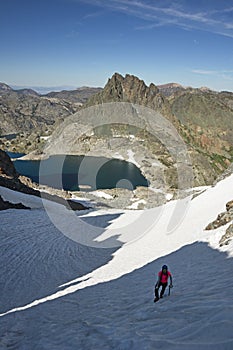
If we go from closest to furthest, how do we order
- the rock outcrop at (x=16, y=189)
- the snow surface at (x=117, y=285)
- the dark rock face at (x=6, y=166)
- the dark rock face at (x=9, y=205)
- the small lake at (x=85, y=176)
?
the snow surface at (x=117, y=285) → the dark rock face at (x=9, y=205) → the rock outcrop at (x=16, y=189) → the dark rock face at (x=6, y=166) → the small lake at (x=85, y=176)

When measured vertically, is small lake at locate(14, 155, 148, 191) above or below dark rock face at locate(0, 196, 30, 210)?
below

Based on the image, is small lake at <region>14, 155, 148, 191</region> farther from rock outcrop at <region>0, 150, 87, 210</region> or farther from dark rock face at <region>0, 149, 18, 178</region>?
rock outcrop at <region>0, 150, 87, 210</region>

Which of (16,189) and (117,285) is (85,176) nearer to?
(16,189)

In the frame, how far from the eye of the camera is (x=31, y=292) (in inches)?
582

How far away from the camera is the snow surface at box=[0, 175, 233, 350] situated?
711 cm

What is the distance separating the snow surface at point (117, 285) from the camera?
7109 millimetres

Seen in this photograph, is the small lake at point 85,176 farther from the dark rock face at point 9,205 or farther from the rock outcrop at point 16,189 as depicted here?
the dark rock face at point 9,205

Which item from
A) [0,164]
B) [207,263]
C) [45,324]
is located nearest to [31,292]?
[45,324]

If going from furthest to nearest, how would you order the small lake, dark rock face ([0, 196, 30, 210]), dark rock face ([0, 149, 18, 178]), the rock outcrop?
1. the small lake
2. dark rock face ([0, 149, 18, 178])
3. the rock outcrop
4. dark rock face ([0, 196, 30, 210])

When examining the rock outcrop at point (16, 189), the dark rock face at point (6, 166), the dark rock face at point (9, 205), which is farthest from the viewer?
the dark rock face at point (6, 166)

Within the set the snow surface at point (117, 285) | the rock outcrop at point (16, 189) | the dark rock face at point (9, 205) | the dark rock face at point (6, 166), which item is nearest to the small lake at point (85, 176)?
the dark rock face at point (6, 166)

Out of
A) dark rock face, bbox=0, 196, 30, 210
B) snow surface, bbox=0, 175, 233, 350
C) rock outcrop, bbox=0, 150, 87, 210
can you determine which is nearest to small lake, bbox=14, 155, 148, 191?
rock outcrop, bbox=0, 150, 87, 210

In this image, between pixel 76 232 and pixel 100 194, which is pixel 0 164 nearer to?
pixel 76 232

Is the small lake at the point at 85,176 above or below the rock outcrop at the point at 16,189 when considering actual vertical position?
below
